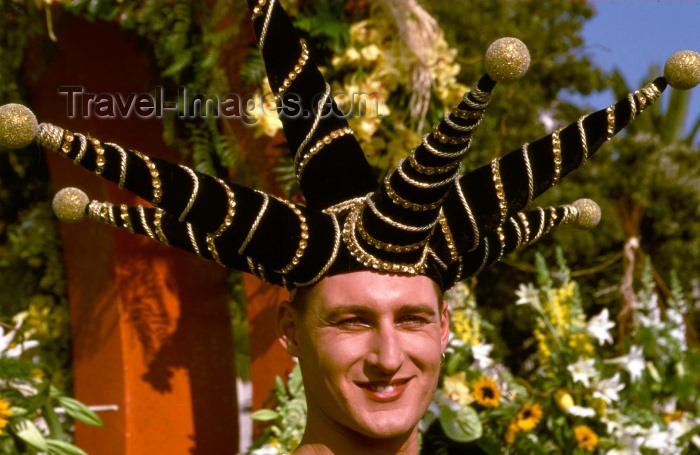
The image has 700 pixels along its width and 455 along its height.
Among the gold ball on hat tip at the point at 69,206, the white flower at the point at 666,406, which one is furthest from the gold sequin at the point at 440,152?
the white flower at the point at 666,406

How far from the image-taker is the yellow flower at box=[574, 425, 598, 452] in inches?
115

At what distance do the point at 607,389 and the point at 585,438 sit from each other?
0.55 feet

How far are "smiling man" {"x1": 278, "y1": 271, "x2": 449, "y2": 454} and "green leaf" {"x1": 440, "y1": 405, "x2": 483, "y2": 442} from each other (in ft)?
3.22

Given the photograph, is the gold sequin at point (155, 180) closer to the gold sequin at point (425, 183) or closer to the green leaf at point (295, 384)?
the gold sequin at point (425, 183)

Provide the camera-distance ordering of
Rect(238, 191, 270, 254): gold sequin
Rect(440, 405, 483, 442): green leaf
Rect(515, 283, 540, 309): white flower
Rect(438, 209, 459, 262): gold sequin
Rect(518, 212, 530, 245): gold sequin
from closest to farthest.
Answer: Rect(238, 191, 270, 254): gold sequin, Rect(438, 209, 459, 262): gold sequin, Rect(518, 212, 530, 245): gold sequin, Rect(440, 405, 483, 442): green leaf, Rect(515, 283, 540, 309): white flower

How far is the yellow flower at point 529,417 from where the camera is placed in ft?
9.35

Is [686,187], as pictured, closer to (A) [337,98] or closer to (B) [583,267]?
(B) [583,267]

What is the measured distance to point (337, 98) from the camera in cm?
290

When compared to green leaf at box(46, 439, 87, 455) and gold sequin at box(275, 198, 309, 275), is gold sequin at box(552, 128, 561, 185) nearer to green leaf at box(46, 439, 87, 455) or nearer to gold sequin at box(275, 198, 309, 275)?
gold sequin at box(275, 198, 309, 275)

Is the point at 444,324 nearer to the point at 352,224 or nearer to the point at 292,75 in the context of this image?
the point at 352,224

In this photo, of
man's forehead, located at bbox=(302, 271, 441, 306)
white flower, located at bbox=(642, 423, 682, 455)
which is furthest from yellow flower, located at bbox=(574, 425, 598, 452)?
man's forehead, located at bbox=(302, 271, 441, 306)

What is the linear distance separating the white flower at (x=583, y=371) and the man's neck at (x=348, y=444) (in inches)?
52.5

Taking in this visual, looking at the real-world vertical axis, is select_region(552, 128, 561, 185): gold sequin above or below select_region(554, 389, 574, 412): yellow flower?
above

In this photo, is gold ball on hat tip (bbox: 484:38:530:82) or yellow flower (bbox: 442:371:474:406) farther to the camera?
yellow flower (bbox: 442:371:474:406)
